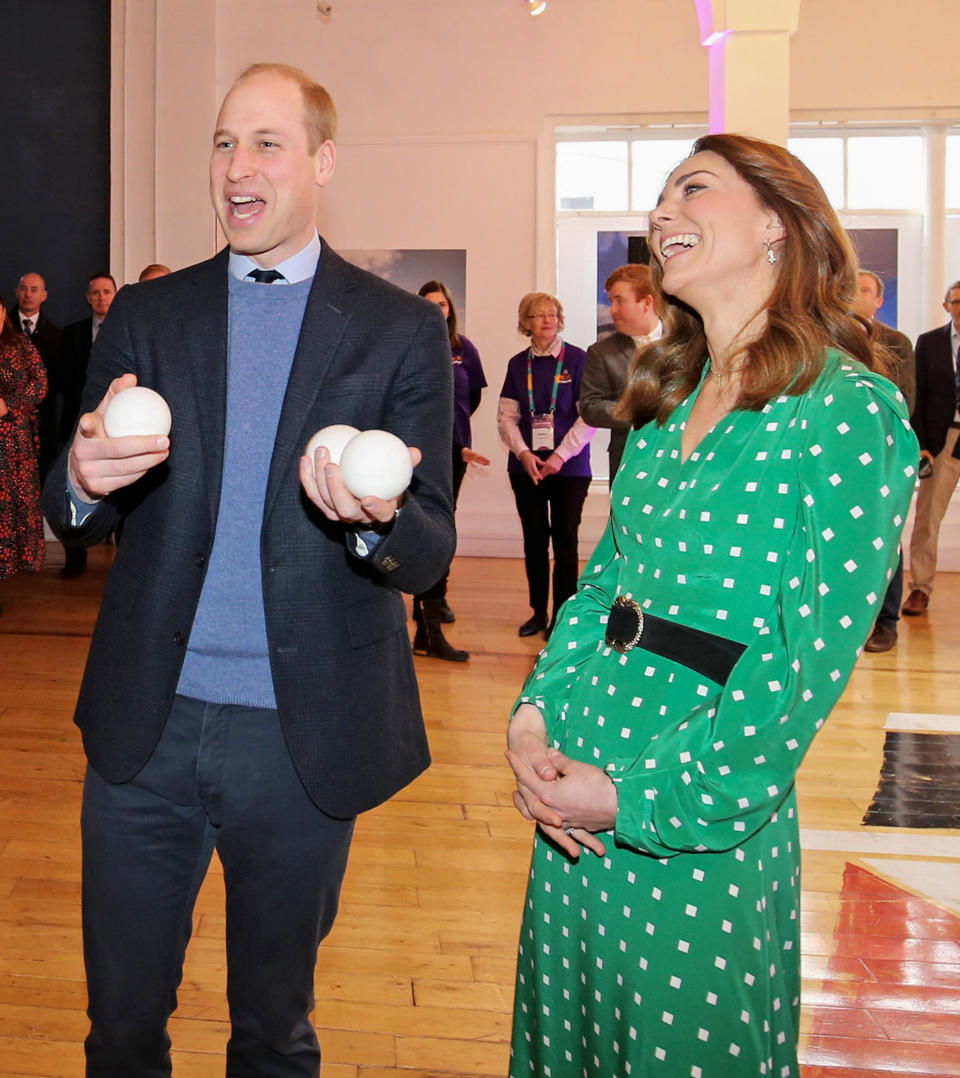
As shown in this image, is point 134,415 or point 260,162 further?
point 260,162

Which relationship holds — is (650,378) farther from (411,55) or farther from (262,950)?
(411,55)

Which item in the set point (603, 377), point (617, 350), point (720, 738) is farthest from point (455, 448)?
point (720, 738)

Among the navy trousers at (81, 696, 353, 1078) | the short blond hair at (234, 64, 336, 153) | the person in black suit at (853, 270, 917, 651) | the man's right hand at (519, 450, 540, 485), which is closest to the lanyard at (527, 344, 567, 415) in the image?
the man's right hand at (519, 450, 540, 485)

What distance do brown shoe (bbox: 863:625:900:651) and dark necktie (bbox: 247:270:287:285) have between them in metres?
4.97

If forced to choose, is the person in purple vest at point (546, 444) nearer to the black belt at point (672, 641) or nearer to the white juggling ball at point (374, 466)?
the black belt at point (672, 641)

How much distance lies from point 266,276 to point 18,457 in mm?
4933

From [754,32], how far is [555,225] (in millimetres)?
4534

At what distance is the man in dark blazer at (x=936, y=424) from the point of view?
6.88m

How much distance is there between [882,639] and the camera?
5.99 meters

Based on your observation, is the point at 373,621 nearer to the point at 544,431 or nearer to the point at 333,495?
the point at 333,495

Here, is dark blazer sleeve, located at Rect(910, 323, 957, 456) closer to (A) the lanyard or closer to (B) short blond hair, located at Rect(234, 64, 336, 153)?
(A) the lanyard

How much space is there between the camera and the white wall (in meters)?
9.09

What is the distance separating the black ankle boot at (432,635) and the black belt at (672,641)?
4.21 metres

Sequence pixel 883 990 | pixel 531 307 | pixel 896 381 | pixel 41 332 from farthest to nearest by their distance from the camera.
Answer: pixel 41 332 < pixel 531 307 < pixel 896 381 < pixel 883 990
